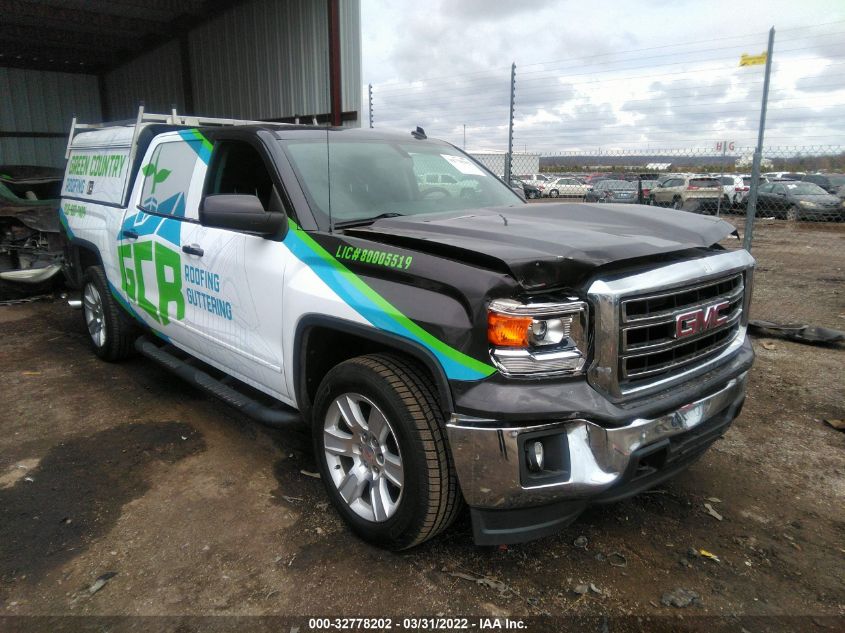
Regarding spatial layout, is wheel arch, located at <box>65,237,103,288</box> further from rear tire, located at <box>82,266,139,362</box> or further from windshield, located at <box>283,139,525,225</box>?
windshield, located at <box>283,139,525,225</box>

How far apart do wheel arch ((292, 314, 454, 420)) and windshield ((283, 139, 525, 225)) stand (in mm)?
546

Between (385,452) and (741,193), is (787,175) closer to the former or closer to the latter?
(741,193)

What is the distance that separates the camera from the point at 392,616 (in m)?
2.38

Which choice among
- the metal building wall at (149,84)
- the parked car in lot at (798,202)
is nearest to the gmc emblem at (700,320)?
the metal building wall at (149,84)

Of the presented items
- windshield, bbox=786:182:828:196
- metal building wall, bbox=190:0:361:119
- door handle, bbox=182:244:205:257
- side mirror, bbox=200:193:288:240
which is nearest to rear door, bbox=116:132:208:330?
door handle, bbox=182:244:205:257

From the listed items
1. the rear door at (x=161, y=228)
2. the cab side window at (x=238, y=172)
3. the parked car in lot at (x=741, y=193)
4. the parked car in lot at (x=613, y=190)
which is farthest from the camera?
the parked car in lot at (x=741, y=193)

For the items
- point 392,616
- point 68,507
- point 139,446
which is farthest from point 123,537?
point 392,616

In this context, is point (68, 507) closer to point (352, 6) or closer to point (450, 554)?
point (450, 554)

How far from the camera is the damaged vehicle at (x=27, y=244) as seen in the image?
813cm

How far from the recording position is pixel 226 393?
3605mm

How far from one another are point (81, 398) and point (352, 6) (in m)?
7.59

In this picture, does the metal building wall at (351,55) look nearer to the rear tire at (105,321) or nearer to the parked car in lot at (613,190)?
the rear tire at (105,321)

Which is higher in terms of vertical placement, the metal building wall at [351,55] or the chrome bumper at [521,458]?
the metal building wall at [351,55]

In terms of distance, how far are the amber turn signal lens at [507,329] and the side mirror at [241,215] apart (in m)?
1.31
